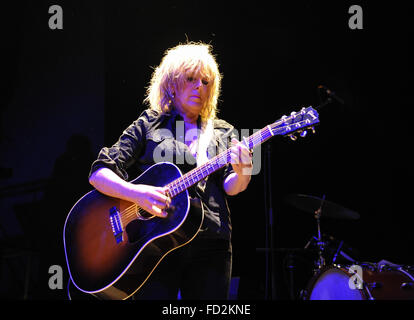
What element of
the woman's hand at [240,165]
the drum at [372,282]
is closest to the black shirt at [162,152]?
the woman's hand at [240,165]

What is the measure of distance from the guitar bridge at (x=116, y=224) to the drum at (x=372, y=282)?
1.91 meters

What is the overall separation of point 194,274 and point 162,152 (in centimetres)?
62

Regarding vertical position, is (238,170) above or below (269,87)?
below

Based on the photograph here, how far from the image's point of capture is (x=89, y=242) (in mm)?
2148

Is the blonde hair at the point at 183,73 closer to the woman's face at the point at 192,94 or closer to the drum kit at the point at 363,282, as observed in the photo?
the woman's face at the point at 192,94

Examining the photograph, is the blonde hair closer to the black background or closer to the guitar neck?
the guitar neck

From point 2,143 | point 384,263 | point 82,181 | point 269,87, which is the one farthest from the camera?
point 269,87

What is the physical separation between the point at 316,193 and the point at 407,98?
146cm

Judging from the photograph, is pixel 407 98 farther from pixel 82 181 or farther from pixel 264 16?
pixel 82 181

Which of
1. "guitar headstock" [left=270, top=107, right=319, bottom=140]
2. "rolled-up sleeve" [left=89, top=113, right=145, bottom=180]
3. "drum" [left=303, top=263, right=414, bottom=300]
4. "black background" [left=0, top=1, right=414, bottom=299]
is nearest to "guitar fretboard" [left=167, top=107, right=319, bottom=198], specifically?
"guitar headstock" [left=270, top=107, right=319, bottom=140]

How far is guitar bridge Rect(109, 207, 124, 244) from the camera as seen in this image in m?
2.08

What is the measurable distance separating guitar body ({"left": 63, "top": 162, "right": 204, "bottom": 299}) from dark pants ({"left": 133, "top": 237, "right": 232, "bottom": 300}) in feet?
0.14

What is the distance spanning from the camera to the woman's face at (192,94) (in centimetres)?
221

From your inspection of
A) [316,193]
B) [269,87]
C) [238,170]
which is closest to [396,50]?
[269,87]
